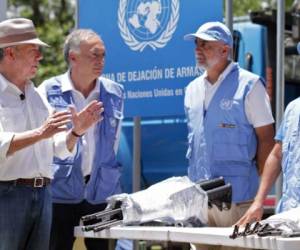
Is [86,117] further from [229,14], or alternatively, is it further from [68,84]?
[229,14]

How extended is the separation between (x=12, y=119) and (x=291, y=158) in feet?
4.47

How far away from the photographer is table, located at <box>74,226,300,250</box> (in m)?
3.54

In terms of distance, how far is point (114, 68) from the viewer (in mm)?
5941

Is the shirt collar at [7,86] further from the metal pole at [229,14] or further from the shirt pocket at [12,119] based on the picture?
the metal pole at [229,14]

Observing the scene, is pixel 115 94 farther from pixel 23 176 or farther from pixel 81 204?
pixel 23 176

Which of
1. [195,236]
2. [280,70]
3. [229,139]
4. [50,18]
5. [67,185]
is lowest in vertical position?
[50,18]

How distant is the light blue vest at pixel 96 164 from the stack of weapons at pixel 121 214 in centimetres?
69

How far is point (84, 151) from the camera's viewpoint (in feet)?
17.1

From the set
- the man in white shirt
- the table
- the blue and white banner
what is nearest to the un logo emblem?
the blue and white banner

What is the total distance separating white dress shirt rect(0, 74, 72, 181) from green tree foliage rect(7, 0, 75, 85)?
9852mm

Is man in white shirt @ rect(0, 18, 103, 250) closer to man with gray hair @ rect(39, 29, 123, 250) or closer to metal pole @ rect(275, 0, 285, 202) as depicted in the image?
man with gray hair @ rect(39, 29, 123, 250)

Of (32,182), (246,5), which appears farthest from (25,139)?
(246,5)

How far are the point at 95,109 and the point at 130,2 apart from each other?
1528mm

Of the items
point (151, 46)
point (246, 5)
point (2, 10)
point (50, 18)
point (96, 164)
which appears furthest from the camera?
point (50, 18)
